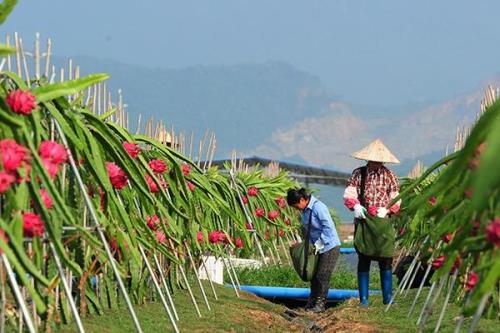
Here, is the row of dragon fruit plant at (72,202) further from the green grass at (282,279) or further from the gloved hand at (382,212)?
→ the green grass at (282,279)

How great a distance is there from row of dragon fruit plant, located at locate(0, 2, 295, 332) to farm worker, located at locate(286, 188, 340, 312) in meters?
1.08

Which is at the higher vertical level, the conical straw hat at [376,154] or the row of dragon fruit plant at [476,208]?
the row of dragon fruit plant at [476,208]

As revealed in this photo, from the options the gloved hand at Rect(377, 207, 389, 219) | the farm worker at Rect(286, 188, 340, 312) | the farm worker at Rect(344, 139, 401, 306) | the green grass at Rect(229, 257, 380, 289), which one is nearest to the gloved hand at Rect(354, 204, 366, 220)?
the farm worker at Rect(344, 139, 401, 306)

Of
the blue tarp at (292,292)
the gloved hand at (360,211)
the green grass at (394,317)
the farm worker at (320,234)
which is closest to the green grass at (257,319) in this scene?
the green grass at (394,317)

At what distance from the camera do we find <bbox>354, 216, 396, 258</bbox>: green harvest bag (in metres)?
10.7

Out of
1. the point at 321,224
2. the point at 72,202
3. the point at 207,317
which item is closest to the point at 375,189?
the point at 321,224

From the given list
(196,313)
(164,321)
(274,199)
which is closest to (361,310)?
(196,313)

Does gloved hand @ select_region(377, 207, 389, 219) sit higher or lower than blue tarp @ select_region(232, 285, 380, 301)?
higher

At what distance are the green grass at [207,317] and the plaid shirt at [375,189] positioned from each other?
1.40m

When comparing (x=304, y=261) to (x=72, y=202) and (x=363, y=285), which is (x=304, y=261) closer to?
(x=363, y=285)

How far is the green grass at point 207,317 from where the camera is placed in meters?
7.74

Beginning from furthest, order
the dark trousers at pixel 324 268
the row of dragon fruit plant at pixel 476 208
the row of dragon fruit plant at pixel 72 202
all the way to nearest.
Result: the dark trousers at pixel 324 268 < the row of dragon fruit plant at pixel 72 202 < the row of dragon fruit plant at pixel 476 208

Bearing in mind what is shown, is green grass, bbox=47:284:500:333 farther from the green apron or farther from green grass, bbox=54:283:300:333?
the green apron

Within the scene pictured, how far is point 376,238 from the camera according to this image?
1073 centimetres
